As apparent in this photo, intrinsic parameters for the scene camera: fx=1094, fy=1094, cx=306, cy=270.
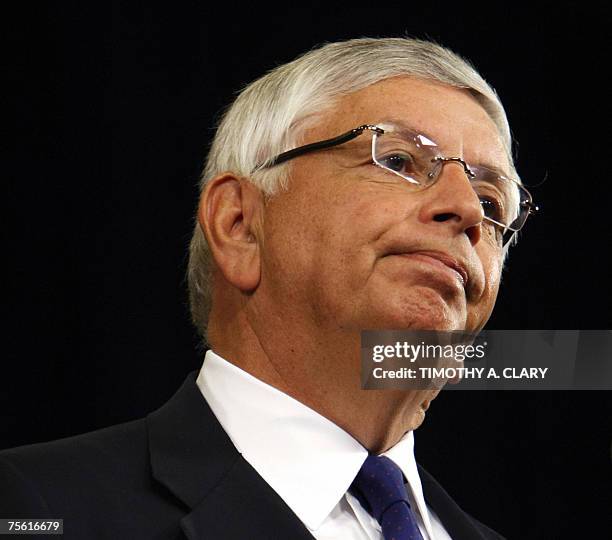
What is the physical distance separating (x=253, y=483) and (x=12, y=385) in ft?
2.60

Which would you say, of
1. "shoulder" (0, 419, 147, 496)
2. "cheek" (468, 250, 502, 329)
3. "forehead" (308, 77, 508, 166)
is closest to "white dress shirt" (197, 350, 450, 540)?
"shoulder" (0, 419, 147, 496)

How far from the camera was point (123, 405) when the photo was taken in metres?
2.42

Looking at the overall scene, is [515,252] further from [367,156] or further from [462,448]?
[367,156]

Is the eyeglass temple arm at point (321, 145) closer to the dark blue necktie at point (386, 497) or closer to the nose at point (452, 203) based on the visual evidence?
the nose at point (452, 203)

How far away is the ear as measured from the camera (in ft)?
6.54

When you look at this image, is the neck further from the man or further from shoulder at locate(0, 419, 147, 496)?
shoulder at locate(0, 419, 147, 496)

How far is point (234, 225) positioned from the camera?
2037mm

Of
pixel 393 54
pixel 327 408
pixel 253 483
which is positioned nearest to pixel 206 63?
pixel 393 54

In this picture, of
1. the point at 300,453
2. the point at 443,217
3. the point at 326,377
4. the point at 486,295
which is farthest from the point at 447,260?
the point at 300,453

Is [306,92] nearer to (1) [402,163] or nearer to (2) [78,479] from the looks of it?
(1) [402,163]

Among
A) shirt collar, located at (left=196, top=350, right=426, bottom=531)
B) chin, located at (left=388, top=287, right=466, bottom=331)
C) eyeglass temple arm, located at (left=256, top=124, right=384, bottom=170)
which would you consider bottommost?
shirt collar, located at (left=196, top=350, right=426, bottom=531)

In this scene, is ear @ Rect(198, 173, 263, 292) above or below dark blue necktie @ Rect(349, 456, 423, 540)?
above

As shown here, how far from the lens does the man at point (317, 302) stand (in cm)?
170

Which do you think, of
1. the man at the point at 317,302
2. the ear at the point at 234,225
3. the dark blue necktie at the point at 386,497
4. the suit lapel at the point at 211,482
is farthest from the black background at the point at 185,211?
the dark blue necktie at the point at 386,497
